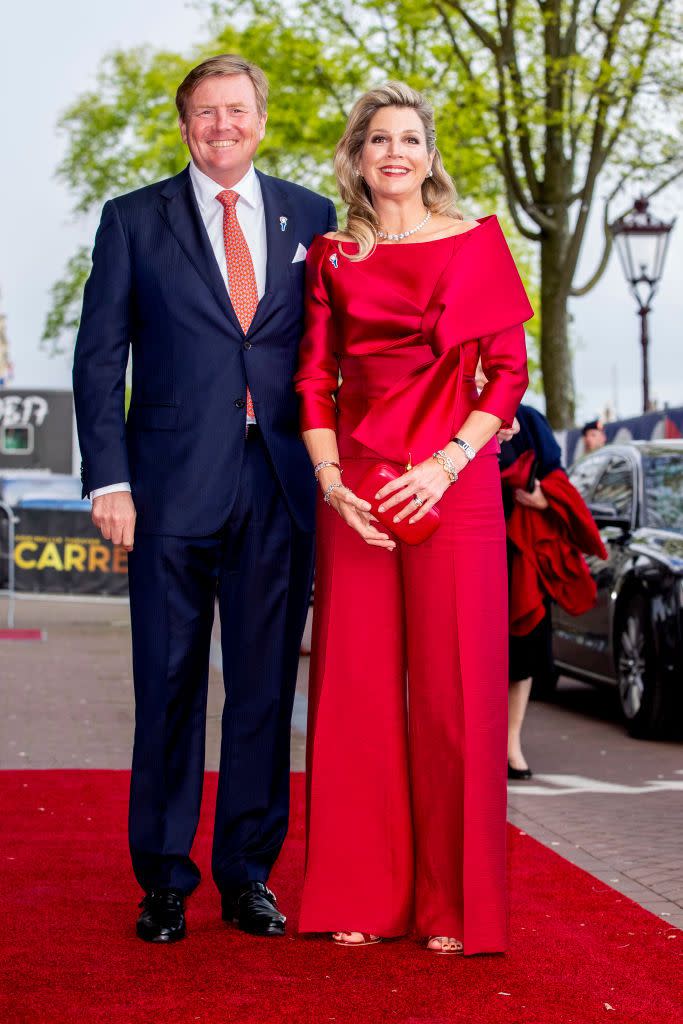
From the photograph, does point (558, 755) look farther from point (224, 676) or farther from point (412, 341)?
point (412, 341)

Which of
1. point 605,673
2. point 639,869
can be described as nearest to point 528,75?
point 605,673

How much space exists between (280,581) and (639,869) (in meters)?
1.91

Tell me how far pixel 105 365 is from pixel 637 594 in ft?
17.8

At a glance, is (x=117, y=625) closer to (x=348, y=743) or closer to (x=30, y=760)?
(x=30, y=760)

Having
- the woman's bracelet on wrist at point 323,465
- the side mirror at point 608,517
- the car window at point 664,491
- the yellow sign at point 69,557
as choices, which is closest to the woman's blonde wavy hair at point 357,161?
the woman's bracelet on wrist at point 323,465

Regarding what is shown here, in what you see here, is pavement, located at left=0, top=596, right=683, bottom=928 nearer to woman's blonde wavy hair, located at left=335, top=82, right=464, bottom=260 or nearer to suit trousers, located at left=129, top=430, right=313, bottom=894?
suit trousers, located at left=129, top=430, right=313, bottom=894

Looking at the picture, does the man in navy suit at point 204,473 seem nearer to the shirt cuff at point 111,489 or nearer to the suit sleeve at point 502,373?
the shirt cuff at point 111,489

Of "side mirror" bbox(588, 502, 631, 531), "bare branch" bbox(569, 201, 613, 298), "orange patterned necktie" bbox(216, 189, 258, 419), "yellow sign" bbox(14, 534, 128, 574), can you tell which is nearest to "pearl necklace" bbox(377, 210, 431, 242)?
"orange patterned necktie" bbox(216, 189, 258, 419)

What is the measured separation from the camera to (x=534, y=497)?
7.68 meters

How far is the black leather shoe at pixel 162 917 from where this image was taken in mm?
4152

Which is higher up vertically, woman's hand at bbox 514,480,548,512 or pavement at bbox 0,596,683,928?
woman's hand at bbox 514,480,548,512

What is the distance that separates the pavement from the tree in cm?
1071

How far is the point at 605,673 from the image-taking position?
9656mm

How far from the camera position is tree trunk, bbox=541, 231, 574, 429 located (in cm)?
2103
